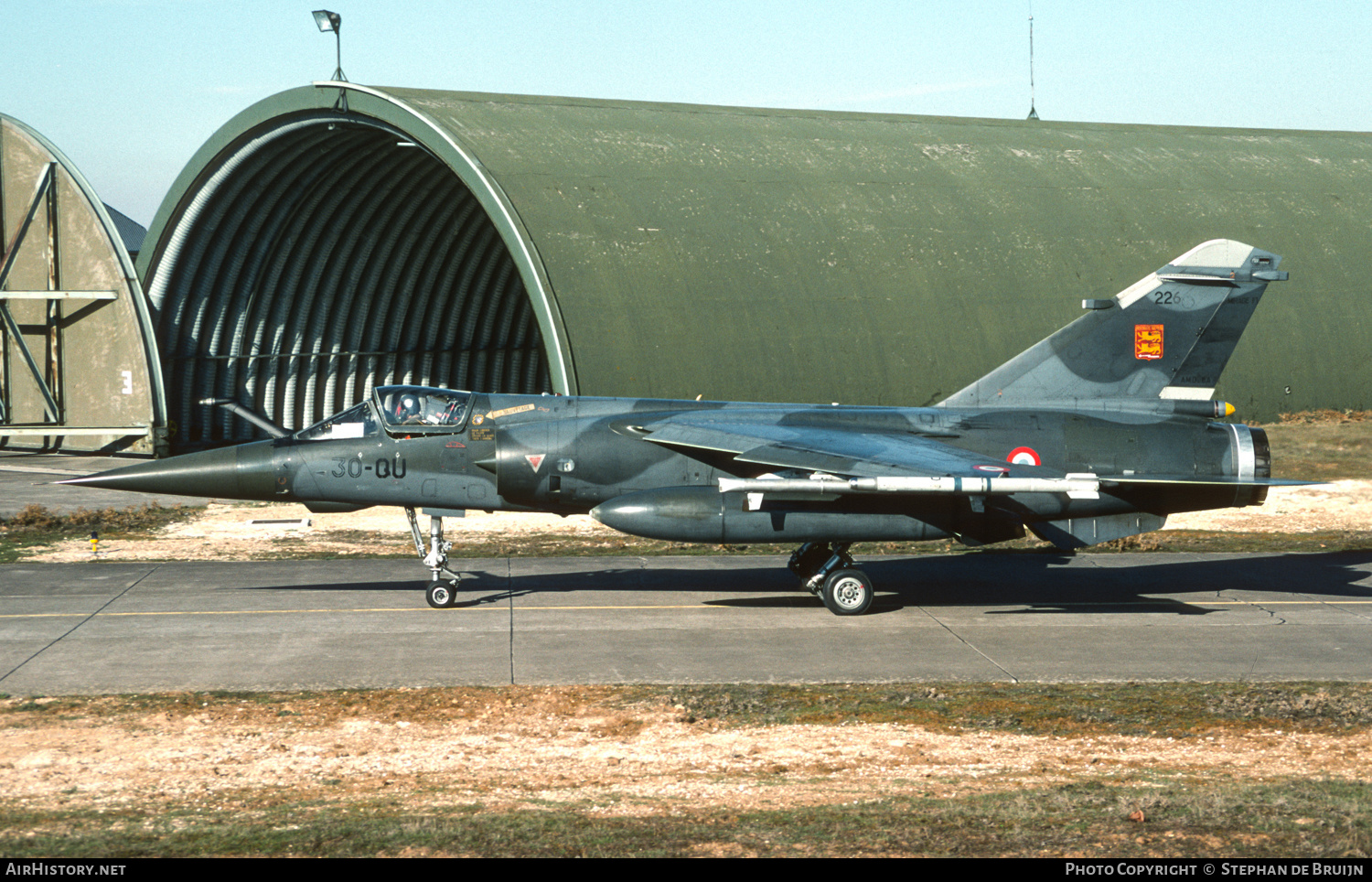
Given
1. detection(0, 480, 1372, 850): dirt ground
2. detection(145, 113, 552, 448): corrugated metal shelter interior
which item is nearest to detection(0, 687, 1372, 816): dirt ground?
detection(0, 480, 1372, 850): dirt ground

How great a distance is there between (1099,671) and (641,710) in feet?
16.8

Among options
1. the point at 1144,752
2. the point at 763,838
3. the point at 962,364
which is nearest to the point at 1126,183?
the point at 962,364

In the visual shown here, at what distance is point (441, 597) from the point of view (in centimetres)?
1612

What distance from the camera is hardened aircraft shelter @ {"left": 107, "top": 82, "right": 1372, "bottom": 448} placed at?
87.7 feet

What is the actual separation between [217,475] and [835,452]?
7934mm

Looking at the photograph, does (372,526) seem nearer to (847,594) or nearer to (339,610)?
(339,610)

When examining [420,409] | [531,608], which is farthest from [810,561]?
[420,409]

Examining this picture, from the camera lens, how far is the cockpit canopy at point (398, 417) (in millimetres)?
16188

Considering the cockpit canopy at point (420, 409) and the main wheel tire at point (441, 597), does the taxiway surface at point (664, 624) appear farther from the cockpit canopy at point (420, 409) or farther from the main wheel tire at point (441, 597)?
the cockpit canopy at point (420, 409)

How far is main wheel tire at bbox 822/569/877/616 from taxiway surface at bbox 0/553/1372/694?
0.83ft

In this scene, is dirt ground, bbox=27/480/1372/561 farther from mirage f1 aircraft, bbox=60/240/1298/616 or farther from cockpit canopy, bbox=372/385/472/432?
cockpit canopy, bbox=372/385/472/432

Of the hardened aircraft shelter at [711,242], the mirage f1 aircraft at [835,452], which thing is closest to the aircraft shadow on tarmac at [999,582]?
the mirage f1 aircraft at [835,452]

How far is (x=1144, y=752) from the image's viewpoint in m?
10.4
